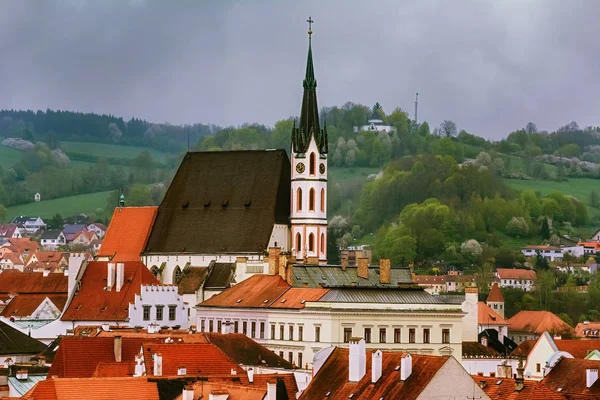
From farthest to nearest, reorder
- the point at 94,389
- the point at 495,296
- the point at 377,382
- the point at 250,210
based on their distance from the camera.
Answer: the point at 495,296 → the point at 250,210 → the point at 94,389 → the point at 377,382

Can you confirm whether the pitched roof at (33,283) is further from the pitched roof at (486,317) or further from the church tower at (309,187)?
the pitched roof at (486,317)

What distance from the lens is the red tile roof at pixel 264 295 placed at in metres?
102

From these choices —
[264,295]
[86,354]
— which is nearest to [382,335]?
[264,295]

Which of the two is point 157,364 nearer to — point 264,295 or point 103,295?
point 264,295

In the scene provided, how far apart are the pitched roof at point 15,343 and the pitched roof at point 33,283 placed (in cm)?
3225

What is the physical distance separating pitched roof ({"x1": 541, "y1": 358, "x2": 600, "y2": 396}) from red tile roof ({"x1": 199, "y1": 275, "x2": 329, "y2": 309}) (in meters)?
20.0

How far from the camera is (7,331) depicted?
100062 millimetres

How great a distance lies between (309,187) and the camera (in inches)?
5167

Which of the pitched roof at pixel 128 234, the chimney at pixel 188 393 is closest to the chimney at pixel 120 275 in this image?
the pitched roof at pixel 128 234

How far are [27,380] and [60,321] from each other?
4438cm

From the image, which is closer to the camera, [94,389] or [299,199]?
[94,389]

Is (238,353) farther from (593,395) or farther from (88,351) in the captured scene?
(593,395)

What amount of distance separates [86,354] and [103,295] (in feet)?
122

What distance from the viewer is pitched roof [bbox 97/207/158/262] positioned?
135125 millimetres
